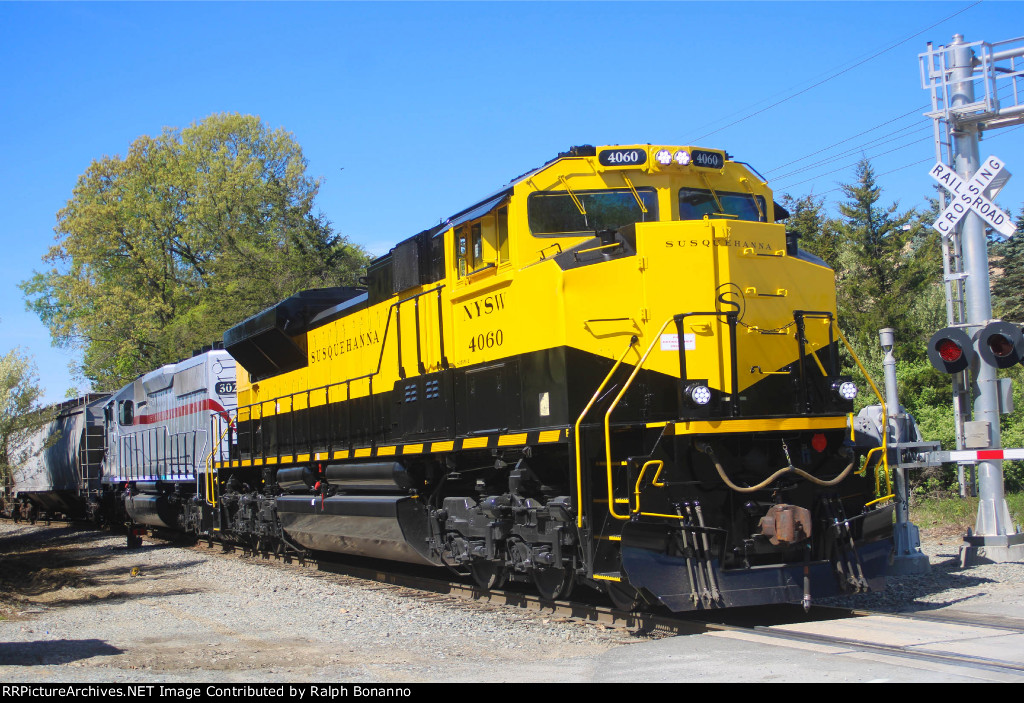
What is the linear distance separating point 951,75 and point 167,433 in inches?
626

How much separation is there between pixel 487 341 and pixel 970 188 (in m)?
6.15

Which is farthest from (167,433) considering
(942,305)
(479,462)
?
(942,305)

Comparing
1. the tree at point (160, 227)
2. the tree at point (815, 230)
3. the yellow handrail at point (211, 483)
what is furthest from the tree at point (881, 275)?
the tree at point (160, 227)

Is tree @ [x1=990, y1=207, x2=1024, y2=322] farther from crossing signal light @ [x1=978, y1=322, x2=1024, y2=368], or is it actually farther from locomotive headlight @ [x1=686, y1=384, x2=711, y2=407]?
locomotive headlight @ [x1=686, y1=384, x2=711, y2=407]

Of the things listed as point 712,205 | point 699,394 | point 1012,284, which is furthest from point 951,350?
point 1012,284

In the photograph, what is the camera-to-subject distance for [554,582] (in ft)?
29.4

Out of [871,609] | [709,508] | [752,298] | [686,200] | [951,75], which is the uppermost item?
[951,75]

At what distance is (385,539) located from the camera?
11.1m

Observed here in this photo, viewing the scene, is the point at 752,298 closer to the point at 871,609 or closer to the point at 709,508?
the point at 709,508

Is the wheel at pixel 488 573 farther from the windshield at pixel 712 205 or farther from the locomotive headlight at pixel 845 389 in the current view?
the windshield at pixel 712 205

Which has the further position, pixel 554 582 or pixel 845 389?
pixel 554 582

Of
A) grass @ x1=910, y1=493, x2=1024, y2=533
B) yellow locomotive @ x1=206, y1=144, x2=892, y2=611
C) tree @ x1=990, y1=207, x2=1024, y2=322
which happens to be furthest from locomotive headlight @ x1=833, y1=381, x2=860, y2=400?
tree @ x1=990, y1=207, x2=1024, y2=322

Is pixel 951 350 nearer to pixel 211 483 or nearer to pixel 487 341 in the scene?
pixel 487 341

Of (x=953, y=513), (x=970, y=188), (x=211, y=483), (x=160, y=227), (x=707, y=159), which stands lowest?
(x=953, y=513)
